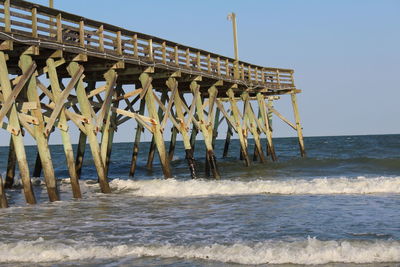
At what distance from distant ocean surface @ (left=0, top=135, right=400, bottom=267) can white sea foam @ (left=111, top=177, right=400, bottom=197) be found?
0.03 meters

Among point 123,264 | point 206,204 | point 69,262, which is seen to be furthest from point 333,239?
point 206,204

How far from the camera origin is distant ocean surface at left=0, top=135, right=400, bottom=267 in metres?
7.34

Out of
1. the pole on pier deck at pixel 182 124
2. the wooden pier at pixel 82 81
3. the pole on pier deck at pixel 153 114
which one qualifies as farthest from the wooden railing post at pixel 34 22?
the pole on pier deck at pixel 182 124

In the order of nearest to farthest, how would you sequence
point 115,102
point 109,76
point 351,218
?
1. point 351,218
2. point 109,76
3. point 115,102

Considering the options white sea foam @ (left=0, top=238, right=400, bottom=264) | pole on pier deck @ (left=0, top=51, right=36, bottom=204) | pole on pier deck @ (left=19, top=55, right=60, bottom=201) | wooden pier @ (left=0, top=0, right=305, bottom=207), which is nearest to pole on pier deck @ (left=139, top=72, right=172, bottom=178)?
wooden pier @ (left=0, top=0, right=305, bottom=207)

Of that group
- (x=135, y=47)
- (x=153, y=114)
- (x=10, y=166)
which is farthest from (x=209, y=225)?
(x=10, y=166)

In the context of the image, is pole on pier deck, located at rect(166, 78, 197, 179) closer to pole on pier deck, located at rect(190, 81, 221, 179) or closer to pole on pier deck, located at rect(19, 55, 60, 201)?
pole on pier deck, located at rect(190, 81, 221, 179)

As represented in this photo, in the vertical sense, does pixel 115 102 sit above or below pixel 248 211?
above

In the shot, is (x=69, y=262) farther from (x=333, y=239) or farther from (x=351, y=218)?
(x=351, y=218)

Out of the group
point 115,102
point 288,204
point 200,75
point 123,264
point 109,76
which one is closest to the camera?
point 123,264

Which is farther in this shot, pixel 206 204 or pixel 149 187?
pixel 149 187

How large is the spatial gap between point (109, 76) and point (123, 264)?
27.4ft

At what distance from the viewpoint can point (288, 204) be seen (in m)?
12.4

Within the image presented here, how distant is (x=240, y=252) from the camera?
7.47 m
